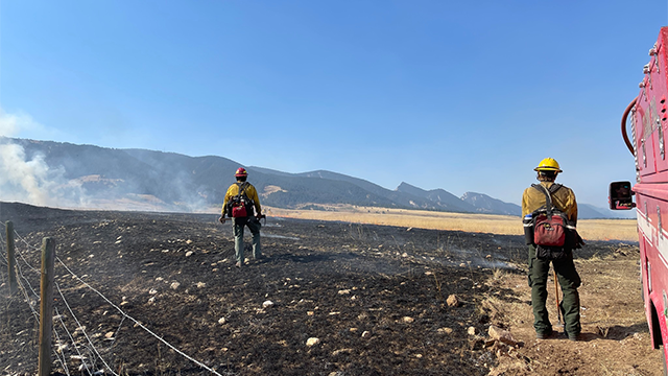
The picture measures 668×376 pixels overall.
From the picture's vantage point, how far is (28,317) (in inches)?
248

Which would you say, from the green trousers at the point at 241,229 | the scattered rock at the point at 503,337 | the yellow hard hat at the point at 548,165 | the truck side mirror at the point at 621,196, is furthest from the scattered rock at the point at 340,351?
the green trousers at the point at 241,229

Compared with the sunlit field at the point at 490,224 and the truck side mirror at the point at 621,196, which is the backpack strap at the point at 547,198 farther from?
the sunlit field at the point at 490,224

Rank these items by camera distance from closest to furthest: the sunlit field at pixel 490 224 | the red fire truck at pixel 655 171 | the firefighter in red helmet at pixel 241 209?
the red fire truck at pixel 655 171, the firefighter in red helmet at pixel 241 209, the sunlit field at pixel 490 224

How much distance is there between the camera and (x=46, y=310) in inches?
162

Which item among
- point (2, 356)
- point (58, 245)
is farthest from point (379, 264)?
point (58, 245)

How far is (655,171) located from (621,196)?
1579 mm

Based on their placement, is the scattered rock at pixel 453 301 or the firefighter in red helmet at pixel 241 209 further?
the firefighter in red helmet at pixel 241 209

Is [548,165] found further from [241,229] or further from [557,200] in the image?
[241,229]

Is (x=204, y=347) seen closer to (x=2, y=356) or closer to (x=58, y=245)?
(x=2, y=356)

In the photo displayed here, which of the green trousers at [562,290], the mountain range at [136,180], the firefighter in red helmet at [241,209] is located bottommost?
the green trousers at [562,290]

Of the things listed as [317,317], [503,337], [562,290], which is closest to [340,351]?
[317,317]

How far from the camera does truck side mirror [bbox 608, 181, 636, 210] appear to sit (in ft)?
13.8

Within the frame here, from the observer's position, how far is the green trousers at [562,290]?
4.14 metres

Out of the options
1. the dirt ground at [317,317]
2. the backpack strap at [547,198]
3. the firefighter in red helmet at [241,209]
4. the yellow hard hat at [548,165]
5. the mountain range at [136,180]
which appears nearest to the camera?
the dirt ground at [317,317]
